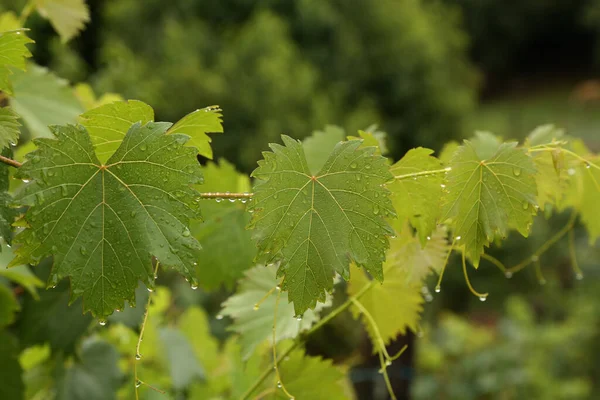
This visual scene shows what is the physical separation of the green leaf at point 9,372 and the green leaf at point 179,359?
53 centimetres

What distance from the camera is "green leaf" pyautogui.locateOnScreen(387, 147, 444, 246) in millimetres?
618

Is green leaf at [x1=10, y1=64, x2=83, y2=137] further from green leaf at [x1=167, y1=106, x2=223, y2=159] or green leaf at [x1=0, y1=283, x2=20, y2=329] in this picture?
green leaf at [x1=167, y1=106, x2=223, y2=159]

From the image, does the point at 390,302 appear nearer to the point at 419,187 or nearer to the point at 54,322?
the point at 419,187

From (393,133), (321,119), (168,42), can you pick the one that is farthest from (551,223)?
(168,42)

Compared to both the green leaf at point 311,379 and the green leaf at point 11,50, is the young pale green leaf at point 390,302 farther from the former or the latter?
the green leaf at point 11,50

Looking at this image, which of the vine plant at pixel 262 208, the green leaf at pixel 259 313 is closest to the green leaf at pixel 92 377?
the vine plant at pixel 262 208

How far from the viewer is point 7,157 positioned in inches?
20.7

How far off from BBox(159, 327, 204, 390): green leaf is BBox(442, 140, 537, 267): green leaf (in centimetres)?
91

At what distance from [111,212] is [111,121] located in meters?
0.10

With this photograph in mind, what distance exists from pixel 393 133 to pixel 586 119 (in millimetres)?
8406

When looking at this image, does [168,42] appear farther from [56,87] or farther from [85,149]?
[85,149]

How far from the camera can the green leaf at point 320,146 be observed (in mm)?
853

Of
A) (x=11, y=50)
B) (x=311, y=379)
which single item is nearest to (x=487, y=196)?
(x=311, y=379)

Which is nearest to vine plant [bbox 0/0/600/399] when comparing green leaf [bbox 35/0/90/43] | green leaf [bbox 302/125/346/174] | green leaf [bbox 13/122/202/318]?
green leaf [bbox 13/122/202/318]
